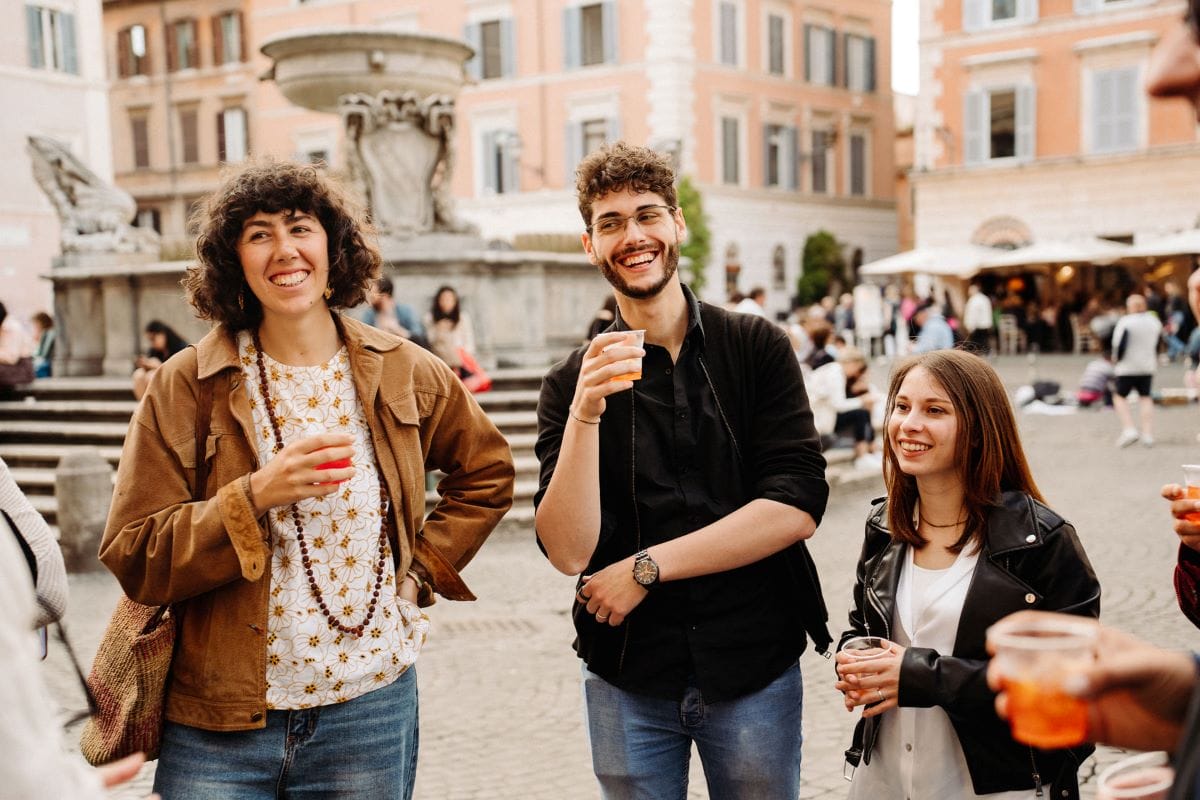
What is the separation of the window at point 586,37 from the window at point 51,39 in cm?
1419

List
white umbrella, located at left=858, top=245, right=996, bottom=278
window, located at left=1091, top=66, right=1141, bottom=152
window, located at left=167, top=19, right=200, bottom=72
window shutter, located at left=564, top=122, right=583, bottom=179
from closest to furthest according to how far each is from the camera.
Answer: white umbrella, located at left=858, top=245, right=996, bottom=278, window, located at left=1091, top=66, right=1141, bottom=152, window shutter, located at left=564, top=122, right=583, bottom=179, window, located at left=167, top=19, right=200, bottom=72

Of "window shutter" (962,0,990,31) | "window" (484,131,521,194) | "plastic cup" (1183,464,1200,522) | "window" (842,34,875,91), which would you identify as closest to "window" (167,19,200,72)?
"window" (484,131,521,194)

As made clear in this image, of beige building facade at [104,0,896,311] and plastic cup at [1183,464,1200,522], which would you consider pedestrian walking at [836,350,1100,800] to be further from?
beige building facade at [104,0,896,311]

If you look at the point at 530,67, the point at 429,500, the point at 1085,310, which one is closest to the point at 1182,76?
the point at 429,500

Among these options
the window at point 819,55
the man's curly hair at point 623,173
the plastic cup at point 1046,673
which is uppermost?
the window at point 819,55

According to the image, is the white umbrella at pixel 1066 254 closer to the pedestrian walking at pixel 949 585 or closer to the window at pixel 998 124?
the window at pixel 998 124

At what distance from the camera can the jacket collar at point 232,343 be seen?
2615mm

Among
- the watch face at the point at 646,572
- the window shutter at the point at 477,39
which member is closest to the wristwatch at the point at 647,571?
the watch face at the point at 646,572

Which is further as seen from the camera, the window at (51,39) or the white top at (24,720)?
the window at (51,39)

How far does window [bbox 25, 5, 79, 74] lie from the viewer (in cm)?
3259

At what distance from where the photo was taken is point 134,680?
8.16 ft

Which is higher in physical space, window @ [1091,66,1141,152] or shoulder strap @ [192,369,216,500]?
window @ [1091,66,1141,152]

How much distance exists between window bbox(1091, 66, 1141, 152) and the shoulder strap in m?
34.1

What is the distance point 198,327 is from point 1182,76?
11965 mm
